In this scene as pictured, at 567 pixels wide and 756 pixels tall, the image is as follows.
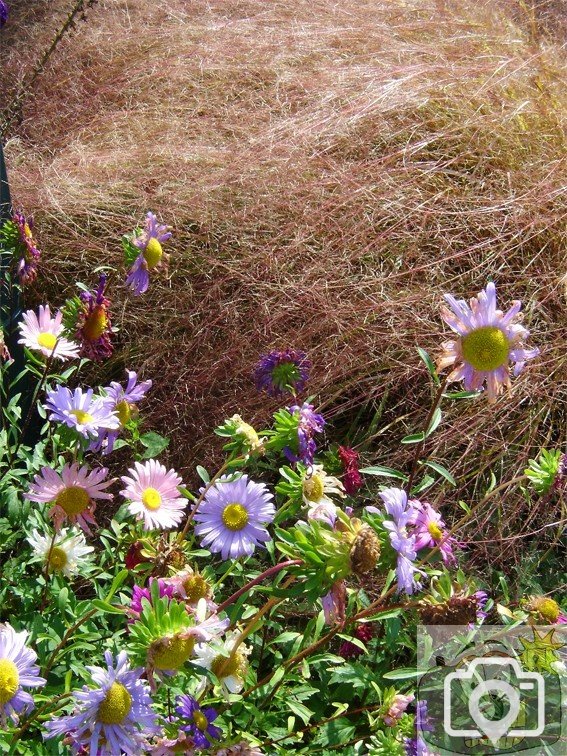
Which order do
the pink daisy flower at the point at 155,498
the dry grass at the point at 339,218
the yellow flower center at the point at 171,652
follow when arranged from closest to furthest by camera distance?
the yellow flower center at the point at 171,652
the pink daisy flower at the point at 155,498
the dry grass at the point at 339,218

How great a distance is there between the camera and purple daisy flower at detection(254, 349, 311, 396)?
1183mm

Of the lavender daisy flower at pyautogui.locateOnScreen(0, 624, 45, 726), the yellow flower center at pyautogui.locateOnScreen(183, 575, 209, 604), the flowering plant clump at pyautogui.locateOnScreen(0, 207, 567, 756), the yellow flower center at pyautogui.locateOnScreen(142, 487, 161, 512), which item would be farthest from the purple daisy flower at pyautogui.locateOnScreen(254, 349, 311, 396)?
the lavender daisy flower at pyautogui.locateOnScreen(0, 624, 45, 726)

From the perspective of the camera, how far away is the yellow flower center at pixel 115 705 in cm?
69

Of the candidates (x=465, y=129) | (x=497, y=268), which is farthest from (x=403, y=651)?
(x=465, y=129)

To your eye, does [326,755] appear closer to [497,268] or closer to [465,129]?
[497,268]

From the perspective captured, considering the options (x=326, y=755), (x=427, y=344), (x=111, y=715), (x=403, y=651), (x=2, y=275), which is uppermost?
(x=2, y=275)

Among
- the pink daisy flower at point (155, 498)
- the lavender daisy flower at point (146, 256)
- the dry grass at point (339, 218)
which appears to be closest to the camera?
the pink daisy flower at point (155, 498)

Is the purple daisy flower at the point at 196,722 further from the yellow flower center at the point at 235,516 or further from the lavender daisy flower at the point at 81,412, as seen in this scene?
the lavender daisy flower at the point at 81,412

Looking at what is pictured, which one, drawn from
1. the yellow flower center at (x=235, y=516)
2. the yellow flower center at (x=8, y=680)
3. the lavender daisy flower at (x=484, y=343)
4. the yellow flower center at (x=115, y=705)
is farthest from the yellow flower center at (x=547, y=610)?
the yellow flower center at (x=8, y=680)

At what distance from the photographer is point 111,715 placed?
27.3 inches

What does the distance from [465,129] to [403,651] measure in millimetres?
1336

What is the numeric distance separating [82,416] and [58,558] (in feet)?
0.72

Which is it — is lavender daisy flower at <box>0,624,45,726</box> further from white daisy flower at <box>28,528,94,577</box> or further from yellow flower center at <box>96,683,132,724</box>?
white daisy flower at <box>28,528,94,577</box>

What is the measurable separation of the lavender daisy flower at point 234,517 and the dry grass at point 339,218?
70cm
